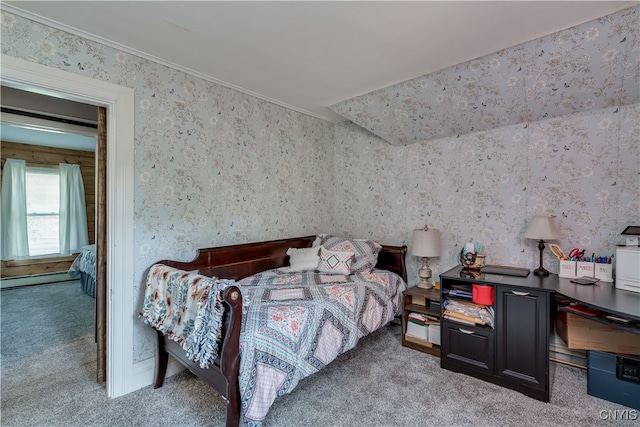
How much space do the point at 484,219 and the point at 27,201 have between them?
6.89 meters

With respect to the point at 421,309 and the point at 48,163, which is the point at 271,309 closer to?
the point at 421,309

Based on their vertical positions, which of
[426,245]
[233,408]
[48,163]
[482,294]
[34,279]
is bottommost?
[34,279]

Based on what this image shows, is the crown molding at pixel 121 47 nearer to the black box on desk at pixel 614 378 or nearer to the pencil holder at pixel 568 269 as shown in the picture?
the pencil holder at pixel 568 269

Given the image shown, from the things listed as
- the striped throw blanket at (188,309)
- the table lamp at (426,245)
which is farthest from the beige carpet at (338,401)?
the table lamp at (426,245)

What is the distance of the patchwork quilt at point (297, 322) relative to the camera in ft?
5.31

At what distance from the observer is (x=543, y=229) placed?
2350 millimetres

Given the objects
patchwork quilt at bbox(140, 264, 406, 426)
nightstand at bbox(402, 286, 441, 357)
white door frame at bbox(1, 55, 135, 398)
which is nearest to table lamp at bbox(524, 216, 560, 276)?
nightstand at bbox(402, 286, 441, 357)

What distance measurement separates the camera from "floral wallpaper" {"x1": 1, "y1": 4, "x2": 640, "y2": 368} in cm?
213

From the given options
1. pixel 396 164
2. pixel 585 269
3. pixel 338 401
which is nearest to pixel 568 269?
pixel 585 269

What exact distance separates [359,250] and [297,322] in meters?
1.38

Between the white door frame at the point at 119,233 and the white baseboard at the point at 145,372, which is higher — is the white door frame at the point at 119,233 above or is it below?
above

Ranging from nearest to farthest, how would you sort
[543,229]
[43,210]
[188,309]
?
[188,309]
[543,229]
[43,210]

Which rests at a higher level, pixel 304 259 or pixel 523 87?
pixel 523 87

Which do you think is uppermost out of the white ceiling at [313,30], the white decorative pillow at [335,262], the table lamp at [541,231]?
the white ceiling at [313,30]
